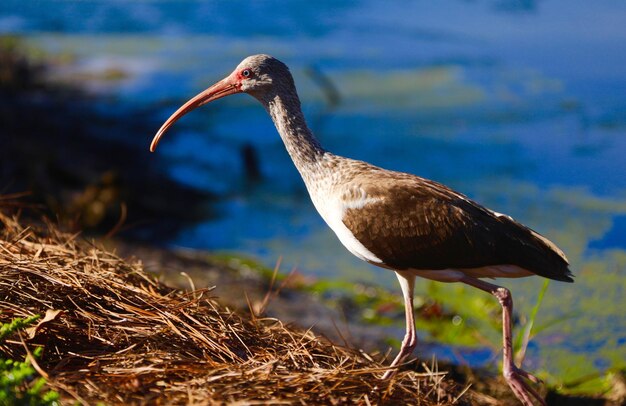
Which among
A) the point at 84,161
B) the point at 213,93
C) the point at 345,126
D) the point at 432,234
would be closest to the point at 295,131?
the point at 213,93

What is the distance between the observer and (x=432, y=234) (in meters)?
5.52

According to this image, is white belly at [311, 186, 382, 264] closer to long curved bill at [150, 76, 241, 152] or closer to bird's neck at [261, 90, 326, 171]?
bird's neck at [261, 90, 326, 171]

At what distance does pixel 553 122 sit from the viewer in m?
13.0

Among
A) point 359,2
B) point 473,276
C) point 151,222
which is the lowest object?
point 151,222

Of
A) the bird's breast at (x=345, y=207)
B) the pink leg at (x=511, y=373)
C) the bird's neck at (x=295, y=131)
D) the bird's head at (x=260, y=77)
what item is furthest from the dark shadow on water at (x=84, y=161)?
the pink leg at (x=511, y=373)

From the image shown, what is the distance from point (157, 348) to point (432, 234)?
1.85 metres

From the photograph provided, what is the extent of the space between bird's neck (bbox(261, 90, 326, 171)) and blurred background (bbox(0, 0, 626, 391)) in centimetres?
234

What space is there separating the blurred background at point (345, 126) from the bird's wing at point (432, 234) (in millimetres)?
2064

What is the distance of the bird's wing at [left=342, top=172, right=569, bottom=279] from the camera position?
5.46 metres

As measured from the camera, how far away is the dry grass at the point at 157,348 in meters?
4.04

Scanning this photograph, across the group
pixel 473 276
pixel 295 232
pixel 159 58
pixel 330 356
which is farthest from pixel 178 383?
pixel 159 58

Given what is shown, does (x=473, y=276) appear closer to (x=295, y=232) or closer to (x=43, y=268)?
(x=43, y=268)

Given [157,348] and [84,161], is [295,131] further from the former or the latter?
[84,161]

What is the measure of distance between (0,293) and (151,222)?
245 inches
